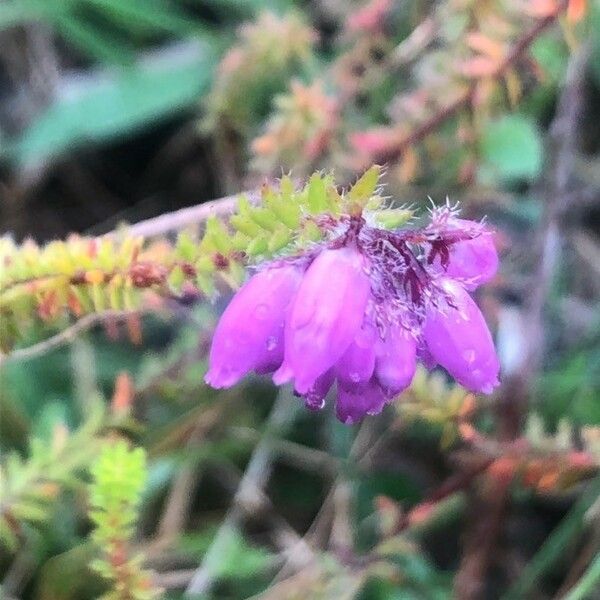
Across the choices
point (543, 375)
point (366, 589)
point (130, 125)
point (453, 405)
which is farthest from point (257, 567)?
point (130, 125)

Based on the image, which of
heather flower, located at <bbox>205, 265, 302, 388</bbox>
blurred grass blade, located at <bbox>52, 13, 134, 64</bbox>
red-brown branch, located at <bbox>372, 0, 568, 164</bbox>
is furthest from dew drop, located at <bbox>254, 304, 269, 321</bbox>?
blurred grass blade, located at <bbox>52, 13, 134, 64</bbox>

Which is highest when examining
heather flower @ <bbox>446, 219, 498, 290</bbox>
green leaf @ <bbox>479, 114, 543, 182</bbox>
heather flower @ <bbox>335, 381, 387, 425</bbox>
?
green leaf @ <bbox>479, 114, 543, 182</bbox>

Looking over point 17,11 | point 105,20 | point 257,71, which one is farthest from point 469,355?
point 105,20

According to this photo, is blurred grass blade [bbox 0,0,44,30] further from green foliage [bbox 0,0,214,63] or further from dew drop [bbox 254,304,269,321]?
dew drop [bbox 254,304,269,321]

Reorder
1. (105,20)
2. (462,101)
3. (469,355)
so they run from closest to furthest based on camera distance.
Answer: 1. (469,355)
2. (462,101)
3. (105,20)

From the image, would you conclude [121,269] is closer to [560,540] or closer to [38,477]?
[38,477]

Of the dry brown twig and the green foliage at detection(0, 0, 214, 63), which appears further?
the green foliage at detection(0, 0, 214, 63)
